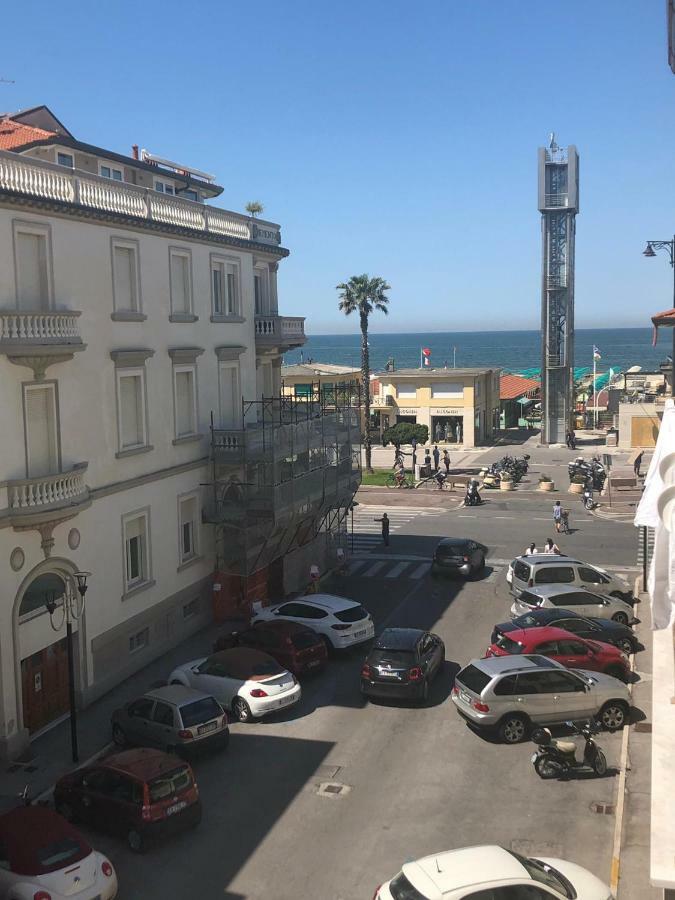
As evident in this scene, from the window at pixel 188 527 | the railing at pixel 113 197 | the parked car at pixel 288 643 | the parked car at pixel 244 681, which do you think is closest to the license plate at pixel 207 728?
the parked car at pixel 244 681

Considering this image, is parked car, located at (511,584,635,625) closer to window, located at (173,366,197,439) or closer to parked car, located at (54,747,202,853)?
window, located at (173,366,197,439)

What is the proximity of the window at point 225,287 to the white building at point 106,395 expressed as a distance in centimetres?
6

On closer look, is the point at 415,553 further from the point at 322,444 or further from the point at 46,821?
the point at 46,821

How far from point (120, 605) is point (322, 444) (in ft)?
33.2

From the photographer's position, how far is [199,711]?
18297mm

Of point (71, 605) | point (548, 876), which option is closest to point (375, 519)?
point (71, 605)

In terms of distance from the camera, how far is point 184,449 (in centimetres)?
2623

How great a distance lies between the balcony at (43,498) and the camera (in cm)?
1867

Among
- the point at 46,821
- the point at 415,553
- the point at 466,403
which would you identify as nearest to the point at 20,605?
the point at 46,821

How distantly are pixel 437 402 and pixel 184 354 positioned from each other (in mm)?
46998

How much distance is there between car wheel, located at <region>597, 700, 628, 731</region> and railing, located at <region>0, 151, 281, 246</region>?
16.3 m

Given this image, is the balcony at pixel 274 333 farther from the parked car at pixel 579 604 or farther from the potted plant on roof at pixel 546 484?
the potted plant on roof at pixel 546 484

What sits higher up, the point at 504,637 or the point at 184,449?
the point at 184,449

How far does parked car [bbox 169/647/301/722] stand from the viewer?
20.2m
